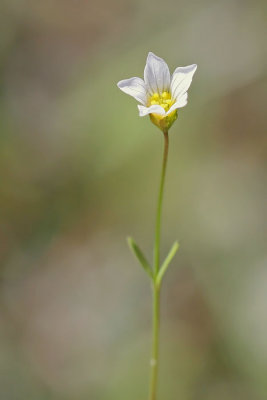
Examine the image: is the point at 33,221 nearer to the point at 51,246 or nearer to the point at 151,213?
the point at 51,246

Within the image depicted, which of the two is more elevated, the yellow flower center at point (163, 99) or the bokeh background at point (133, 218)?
the yellow flower center at point (163, 99)

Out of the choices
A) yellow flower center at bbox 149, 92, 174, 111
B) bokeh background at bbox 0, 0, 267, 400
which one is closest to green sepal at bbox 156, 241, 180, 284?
yellow flower center at bbox 149, 92, 174, 111

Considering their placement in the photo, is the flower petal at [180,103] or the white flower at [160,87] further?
the white flower at [160,87]

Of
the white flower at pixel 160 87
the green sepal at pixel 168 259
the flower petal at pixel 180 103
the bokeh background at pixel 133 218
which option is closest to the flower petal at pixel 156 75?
the white flower at pixel 160 87

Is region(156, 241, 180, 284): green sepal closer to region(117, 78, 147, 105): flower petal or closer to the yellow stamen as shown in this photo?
the yellow stamen

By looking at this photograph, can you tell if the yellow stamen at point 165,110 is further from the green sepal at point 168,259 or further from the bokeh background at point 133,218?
the bokeh background at point 133,218
